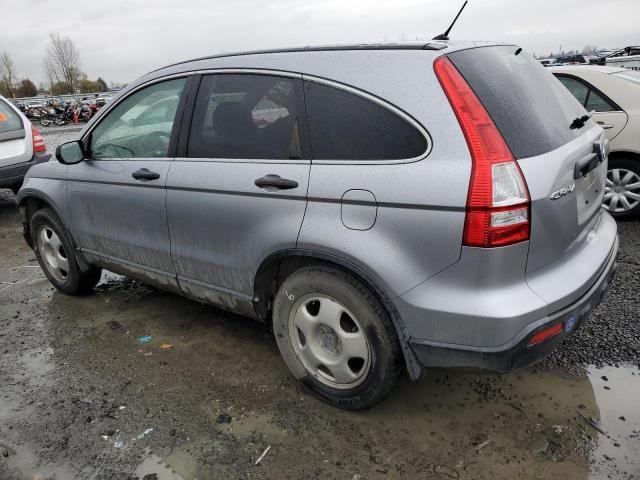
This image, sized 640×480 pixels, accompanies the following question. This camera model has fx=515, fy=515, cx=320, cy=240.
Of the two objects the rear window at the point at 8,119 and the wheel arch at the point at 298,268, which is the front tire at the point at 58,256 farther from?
the rear window at the point at 8,119

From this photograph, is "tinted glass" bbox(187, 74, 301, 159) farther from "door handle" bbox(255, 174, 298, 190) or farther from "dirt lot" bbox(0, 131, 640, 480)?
"dirt lot" bbox(0, 131, 640, 480)

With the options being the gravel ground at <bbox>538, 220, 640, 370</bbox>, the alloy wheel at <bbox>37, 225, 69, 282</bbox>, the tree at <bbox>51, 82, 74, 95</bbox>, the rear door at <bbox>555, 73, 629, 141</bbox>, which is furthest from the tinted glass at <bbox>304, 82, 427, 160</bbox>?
the tree at <bbox>51, 82, 74, 95</bbox>

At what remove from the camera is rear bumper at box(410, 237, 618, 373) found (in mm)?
2072

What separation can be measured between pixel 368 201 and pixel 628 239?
3.89 m

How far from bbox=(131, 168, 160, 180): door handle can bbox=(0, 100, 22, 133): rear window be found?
5.03m

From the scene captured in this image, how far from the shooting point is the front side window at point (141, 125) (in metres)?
3.22

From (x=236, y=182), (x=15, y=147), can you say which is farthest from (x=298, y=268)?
(x=15, y=147)

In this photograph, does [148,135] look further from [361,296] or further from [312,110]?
[361,296]

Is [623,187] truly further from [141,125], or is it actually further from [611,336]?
[141,125]

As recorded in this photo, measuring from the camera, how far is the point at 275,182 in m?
2.55

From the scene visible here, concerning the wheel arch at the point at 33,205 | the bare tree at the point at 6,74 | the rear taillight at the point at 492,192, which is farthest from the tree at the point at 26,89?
the rear taillight at the point at 492,192

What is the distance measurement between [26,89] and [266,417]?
80642 mm

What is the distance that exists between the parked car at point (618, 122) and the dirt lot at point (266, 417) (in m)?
2.20

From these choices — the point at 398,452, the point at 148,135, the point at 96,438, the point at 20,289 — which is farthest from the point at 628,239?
the point at 20,289
